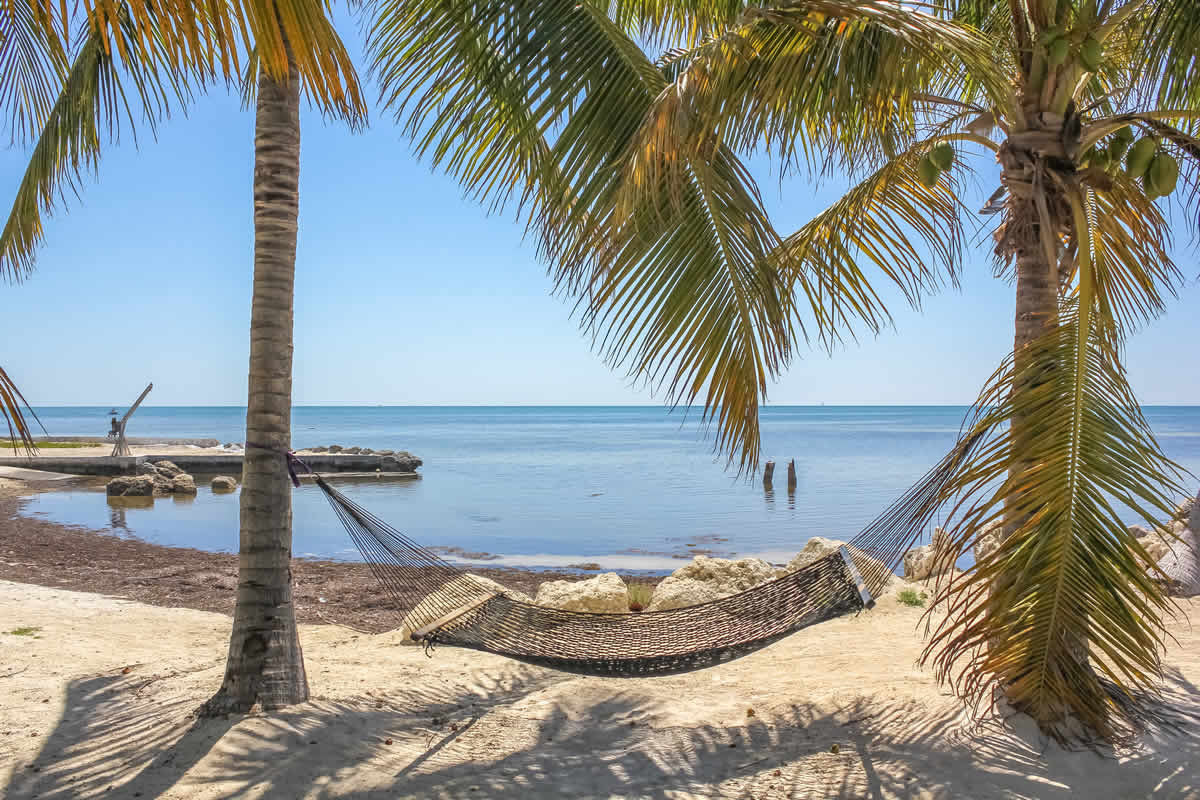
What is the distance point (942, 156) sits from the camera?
3348 millimetres

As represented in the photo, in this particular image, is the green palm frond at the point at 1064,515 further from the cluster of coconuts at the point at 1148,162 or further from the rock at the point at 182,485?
the rock at the point at 182,485


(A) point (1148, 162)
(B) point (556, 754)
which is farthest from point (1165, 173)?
(B) point (556, 754)

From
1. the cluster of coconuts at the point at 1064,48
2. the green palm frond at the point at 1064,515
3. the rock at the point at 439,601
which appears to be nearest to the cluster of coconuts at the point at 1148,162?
the cluster of coconuts at the point at 1064,48

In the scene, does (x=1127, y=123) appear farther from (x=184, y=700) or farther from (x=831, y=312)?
(x=184, y=700)

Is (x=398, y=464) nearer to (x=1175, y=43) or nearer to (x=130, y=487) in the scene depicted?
(x=130, y=487)

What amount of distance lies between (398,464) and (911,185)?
21.3m

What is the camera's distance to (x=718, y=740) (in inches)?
138

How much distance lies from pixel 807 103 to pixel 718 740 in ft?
8.46

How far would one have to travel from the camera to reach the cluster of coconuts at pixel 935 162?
3348 mm

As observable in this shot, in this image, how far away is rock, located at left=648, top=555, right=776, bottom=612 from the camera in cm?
619

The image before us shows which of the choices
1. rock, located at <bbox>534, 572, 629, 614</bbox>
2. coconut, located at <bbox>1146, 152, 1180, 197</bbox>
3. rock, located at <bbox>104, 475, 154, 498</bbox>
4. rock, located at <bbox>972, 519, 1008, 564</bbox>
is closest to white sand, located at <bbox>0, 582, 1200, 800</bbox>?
rock, located at <bbox>972, 519, 1008, 564</bbox>

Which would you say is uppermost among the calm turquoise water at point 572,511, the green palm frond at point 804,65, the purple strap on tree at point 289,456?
the green palm frond at point 804,65

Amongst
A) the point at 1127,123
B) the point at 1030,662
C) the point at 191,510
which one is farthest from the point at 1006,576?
the point at 191,510

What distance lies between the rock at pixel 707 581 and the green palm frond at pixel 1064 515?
3.33m
